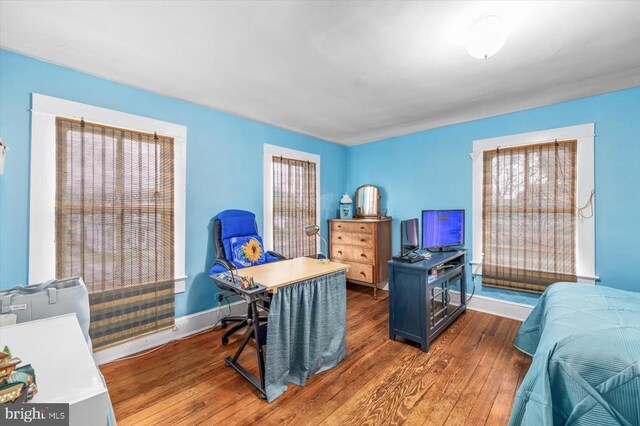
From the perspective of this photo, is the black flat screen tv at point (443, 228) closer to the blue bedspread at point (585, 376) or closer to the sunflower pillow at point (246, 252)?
the blue bedspread at point (585, 376)

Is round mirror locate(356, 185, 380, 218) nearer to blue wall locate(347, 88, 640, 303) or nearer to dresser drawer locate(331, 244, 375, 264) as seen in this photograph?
blue wall locate(347, 88, 640, 303)

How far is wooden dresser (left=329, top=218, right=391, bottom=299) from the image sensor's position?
3842mm

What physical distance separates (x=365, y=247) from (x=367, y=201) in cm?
88

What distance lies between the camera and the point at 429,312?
8.13ft

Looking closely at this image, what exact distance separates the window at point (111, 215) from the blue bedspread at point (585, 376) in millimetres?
2901

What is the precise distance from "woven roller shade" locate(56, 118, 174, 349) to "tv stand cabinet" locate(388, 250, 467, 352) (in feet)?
7.41

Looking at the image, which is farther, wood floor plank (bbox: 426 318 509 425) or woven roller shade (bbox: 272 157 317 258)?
woven roller shade (bbox: 272 157 317 258)

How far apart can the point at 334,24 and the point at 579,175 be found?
2.99m

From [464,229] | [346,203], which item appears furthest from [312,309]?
[346,203]

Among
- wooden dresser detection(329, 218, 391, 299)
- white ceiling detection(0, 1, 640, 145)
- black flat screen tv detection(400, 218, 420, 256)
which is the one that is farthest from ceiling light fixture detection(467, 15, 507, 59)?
wooden dresser detection(329, 218, 391, 299)

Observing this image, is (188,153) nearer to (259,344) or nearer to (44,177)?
(44,177)

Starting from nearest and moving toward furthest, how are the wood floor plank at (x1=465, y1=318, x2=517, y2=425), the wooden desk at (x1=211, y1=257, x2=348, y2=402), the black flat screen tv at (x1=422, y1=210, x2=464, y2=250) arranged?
the wood floor plank at (x1=465, y1=318, x2=517, y2=425) < the wooden desk at (x1=211, y1=257, x2=348, y2=402) < the black flat screen tv at (x1=422, y1=210, x2=464, y2=250)

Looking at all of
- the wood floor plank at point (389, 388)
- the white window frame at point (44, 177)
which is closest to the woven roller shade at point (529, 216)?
the wood floor plank at point (389, 388)

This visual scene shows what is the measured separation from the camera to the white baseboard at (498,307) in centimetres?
310
